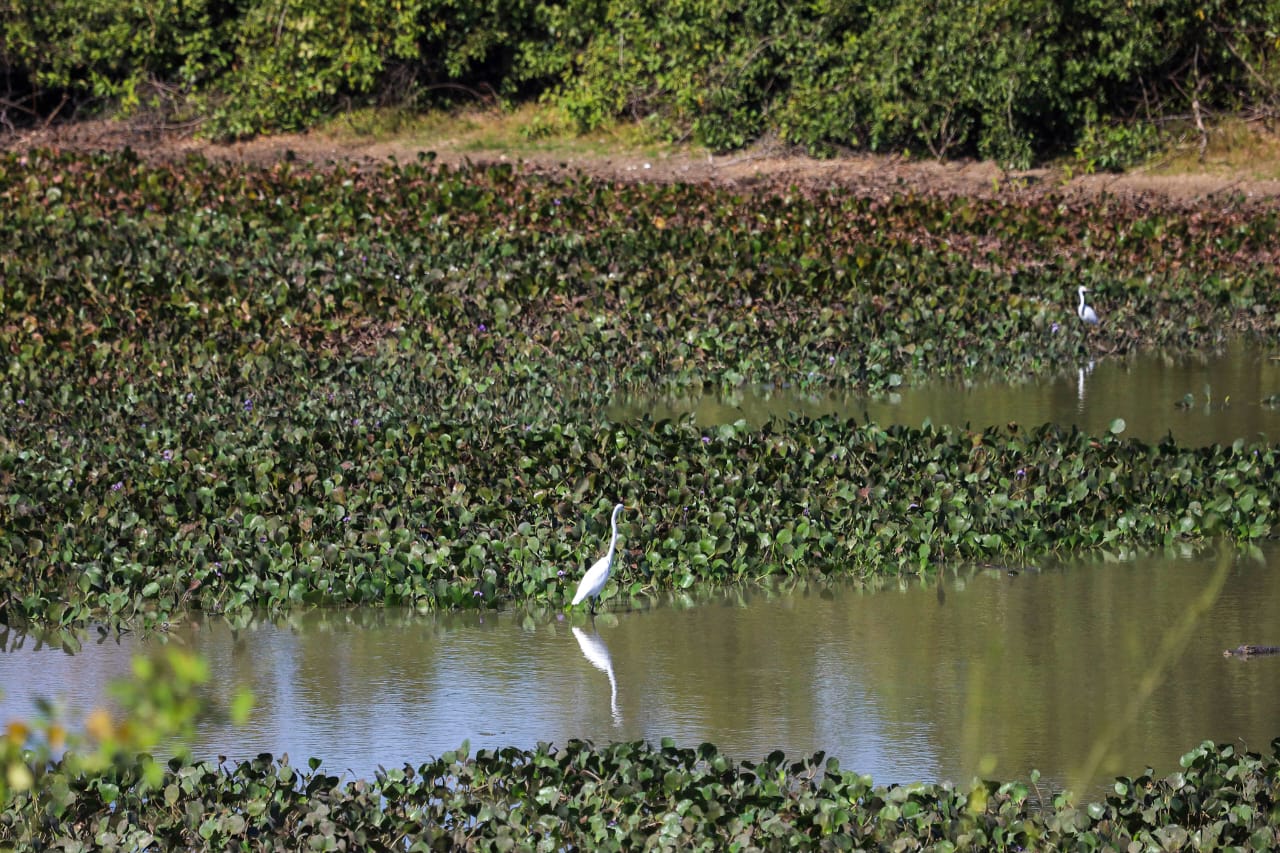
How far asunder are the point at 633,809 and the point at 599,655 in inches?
72.8

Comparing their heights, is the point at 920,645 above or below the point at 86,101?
below

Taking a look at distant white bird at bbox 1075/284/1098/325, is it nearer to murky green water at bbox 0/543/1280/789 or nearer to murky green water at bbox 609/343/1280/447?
murky green water at bbox 609/343/1280/447

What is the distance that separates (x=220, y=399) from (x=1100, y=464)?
477cm

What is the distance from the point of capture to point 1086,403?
37.3 feet

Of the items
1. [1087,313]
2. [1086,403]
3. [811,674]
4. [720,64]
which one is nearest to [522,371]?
[1086,403]

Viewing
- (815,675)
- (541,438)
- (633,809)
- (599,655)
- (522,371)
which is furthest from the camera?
(522,371)

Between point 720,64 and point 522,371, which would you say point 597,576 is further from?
point 720,64

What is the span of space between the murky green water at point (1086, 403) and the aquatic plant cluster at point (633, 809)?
17.2ft

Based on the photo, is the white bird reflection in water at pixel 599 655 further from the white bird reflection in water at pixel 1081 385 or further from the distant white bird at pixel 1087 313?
the distant white bird at pixel 1087 313

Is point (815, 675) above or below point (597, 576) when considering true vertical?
below

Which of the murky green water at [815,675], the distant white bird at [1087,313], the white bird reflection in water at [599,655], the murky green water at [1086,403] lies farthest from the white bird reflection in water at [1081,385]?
the white bird reflection in water at [599,655]

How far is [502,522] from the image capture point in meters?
8.31

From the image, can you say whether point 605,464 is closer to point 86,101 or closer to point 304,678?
point 304,678

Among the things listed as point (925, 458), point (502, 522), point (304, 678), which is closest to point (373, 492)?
point (502, 522)
